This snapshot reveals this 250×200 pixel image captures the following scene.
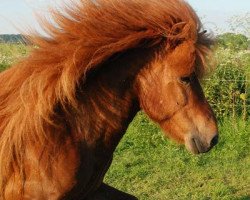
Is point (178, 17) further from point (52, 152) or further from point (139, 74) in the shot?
point (52, 152)

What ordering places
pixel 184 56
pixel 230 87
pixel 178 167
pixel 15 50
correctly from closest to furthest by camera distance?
1. pixel 184 56
2. pixel 15 50
3. pixel 178 167
4. pixel 230 87

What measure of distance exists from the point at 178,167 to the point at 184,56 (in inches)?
152

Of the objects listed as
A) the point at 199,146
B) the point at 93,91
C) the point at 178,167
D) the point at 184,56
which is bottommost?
the point at 178,167

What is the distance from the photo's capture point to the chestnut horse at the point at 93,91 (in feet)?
10.1

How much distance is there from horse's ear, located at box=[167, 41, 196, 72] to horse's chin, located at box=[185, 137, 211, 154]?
17.9 inches

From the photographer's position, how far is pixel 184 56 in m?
3.14

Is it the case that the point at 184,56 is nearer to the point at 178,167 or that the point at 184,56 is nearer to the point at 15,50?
the point at 15,50

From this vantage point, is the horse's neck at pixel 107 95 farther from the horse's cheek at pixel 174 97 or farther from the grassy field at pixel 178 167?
the grassy field at pixel 178 167

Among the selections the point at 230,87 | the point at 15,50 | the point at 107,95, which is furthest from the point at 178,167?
the point at 107,95

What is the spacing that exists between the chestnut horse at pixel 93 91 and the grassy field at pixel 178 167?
201 centimetres

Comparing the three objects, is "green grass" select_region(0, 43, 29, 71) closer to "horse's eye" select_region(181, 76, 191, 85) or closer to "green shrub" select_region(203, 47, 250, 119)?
"horse's eye" select_region(181, 76, 191, 85)

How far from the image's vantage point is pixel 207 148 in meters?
3.18

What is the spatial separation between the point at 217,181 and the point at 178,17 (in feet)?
11.4

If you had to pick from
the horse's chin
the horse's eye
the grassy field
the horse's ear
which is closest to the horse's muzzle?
the horse's chin
